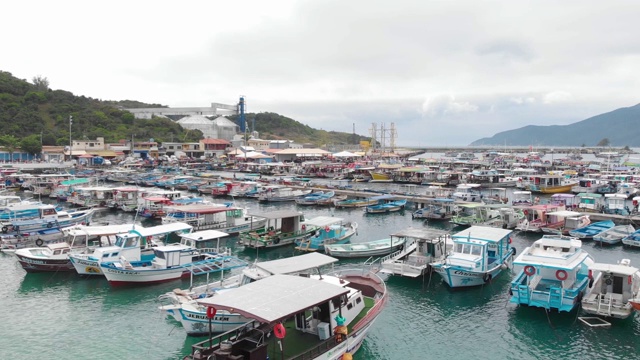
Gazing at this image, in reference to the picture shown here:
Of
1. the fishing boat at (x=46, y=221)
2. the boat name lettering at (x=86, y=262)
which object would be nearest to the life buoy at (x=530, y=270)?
the boat name lettering at (x=86, y=262)

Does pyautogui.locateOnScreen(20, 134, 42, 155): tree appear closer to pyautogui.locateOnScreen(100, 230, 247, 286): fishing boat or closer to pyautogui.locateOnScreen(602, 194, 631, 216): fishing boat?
pyautogui.locateOnScreen(100, 230, 247, 286): fishing boat

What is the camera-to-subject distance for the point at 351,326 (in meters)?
14.2

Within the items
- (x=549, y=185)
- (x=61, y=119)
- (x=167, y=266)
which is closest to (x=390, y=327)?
(x=167, y=266)

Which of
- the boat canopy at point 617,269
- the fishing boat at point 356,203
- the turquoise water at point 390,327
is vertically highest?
the boat canopy at point 617,269

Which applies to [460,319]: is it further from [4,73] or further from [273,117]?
[273,117]

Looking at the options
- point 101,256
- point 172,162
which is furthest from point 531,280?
point 172,162

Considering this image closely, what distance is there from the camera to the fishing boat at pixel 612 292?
16775 millimetres

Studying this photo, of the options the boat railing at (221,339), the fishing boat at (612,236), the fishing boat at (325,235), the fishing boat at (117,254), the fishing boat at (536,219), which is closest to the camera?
the boat railing at (221,339)

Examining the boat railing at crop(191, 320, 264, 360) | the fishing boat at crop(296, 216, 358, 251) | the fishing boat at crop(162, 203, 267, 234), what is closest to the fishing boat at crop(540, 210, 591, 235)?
the fishing boat at crop(296, 216, 358, 251)

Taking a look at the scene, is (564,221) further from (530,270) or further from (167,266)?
(167,266)

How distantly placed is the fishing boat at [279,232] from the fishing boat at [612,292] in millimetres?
15857

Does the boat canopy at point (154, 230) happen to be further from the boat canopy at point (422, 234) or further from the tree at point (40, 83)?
the tree at point (40, 83)

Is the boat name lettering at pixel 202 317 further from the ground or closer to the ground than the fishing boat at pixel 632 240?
closer to the ground

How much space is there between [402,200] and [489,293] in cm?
2421
